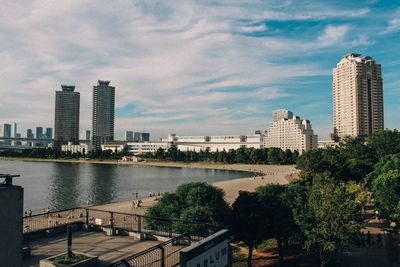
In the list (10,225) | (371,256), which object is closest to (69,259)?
(10,225)

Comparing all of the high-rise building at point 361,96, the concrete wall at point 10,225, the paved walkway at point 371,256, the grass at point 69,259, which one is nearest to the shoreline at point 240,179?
the paved walkway at point 371,256

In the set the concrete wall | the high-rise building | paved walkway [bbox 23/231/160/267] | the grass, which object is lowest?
paved walkway [bbox 23/231/160/267]

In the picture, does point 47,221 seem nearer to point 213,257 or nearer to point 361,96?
point 213,257

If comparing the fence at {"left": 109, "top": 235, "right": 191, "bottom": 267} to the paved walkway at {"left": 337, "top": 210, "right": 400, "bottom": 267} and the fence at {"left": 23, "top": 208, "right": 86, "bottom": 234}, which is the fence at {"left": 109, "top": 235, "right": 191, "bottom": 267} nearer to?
the fence at {"left": 23, "top": 208, "right": 86, "bottom": 234}

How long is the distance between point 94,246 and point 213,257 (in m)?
5.73

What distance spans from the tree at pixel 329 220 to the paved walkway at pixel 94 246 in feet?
43.9

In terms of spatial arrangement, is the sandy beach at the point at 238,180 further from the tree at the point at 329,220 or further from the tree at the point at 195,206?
the tree at the point at 329,220

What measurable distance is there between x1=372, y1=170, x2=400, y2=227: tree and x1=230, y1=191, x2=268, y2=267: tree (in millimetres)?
10138

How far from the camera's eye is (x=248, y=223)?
2492 cm

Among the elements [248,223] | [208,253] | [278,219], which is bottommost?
[248,223]

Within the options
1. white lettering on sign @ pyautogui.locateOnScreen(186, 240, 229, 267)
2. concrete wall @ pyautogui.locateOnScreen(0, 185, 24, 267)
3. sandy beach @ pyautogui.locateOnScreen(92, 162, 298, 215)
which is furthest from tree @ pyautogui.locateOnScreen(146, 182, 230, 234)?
sandy beach @ pyautogui.locateOnScreen(92, 162, 298, 215)

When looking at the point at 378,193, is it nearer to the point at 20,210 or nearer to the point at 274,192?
the point at 274,192

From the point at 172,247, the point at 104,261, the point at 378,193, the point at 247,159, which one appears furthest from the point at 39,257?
the point at 247,159

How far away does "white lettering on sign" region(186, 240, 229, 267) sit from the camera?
28.3ft
